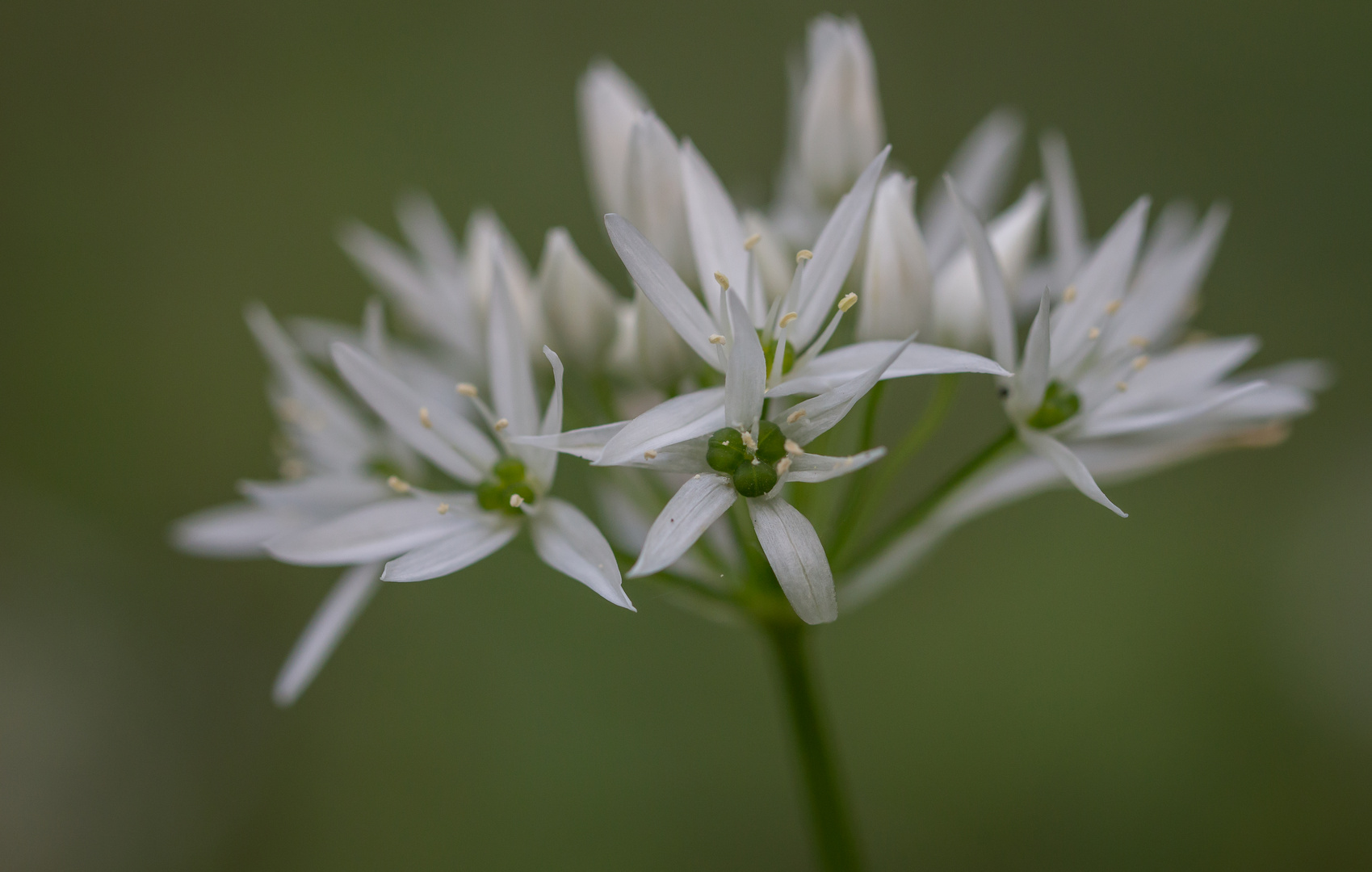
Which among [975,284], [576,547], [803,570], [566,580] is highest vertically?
[566,580]

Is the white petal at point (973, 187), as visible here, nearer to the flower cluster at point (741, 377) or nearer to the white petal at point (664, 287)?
the flower cluster at point (741, 377)

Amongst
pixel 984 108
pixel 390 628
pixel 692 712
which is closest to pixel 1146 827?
pixel 692 712

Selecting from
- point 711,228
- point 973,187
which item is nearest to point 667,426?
Result: point 711,228

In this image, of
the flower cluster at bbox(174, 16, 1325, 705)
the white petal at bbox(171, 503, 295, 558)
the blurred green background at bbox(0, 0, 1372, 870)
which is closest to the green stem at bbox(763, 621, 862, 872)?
the flower cluster at bbox(174, 16, 1325, 705)

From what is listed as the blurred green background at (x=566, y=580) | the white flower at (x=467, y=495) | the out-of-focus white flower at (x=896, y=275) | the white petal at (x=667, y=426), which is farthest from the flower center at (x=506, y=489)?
the blurred green background at (x=566, y=580)

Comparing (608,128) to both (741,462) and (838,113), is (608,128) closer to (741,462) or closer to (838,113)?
(838,113)

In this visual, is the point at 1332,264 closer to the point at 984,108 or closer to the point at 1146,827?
the point at 984,108

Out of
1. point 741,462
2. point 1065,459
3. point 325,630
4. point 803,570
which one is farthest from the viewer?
point 325,630
